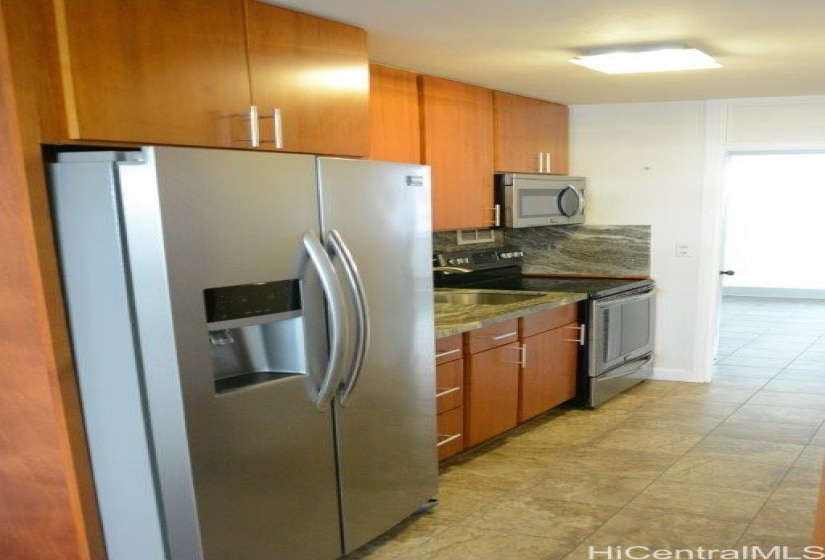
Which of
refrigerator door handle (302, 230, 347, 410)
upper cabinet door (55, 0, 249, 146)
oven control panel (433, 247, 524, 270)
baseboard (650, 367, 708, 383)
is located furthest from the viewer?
baseboard (650, 367, 708, 383)

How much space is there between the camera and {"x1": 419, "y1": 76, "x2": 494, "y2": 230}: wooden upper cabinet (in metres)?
3.62

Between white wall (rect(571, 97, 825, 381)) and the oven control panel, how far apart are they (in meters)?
0.66

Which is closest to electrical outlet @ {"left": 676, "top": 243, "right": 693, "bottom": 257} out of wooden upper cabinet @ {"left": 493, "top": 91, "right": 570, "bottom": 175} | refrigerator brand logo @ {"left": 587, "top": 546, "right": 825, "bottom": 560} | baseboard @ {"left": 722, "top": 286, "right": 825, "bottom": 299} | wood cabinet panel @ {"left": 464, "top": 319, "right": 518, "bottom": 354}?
wooden upper cabinet @ {"left": 493, "top": 91, "right": 570, "bottom": 175}

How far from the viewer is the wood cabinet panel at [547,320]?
3.83m

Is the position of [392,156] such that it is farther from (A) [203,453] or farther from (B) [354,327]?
(A) [203,453]

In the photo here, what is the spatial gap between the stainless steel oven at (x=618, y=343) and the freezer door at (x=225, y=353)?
2503 millimetres

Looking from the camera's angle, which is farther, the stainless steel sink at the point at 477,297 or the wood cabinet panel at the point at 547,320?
the stainless steel sink at the point at 477,297

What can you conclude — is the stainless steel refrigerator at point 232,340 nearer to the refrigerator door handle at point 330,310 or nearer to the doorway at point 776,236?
the refrigerator door handle at point 330,310

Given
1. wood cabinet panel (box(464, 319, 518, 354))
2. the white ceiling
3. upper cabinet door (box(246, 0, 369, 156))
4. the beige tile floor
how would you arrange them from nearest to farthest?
upper cabinet door (box(246, 0, 369, 156)) → the white ceiling → the beige tile floor → wood cabinet panel (box(464, 319, 518, 354))

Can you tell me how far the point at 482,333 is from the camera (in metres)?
3.47

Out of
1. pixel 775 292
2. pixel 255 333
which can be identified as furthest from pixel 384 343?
pixel 775 292

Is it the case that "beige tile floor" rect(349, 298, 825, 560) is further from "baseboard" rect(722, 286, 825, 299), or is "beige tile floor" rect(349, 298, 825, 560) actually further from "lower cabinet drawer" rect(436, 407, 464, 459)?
"baseboard" rect(722, 286, 825, 299)

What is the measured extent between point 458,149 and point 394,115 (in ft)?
1.90

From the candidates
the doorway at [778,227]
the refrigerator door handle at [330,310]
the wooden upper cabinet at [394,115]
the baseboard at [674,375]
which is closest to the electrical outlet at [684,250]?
the baseboard at [674,375]
